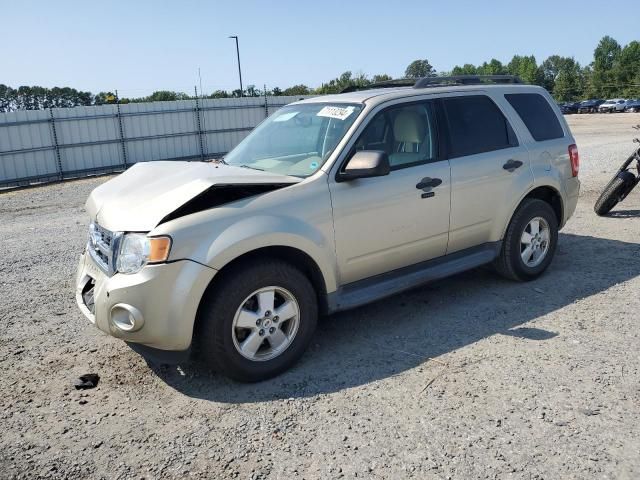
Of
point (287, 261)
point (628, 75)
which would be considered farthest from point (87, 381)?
point (628, 75)

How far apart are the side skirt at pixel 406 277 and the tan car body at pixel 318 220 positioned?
0.06 feet

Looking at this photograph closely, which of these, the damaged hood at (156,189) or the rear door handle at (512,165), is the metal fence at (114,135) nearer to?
the damaged hood at (156,189)

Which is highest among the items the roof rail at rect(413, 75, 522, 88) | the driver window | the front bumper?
the roof rail at rect(413, 75, 522, 88)

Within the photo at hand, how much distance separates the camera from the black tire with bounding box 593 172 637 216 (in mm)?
8164

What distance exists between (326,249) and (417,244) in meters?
0.96

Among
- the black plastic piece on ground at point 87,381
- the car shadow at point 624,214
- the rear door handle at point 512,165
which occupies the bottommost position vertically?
the black plastic piece on ground at point 87,381

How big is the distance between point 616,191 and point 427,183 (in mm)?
5062

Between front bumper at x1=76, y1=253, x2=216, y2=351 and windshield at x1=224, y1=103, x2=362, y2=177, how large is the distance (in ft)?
3.88

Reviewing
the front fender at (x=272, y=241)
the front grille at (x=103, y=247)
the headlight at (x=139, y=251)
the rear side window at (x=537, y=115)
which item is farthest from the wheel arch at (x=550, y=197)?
the front grille at (x=103, y=247)

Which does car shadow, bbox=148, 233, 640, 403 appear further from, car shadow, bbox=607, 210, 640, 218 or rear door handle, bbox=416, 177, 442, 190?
car shadow, bbox=607, 210, 640, 218

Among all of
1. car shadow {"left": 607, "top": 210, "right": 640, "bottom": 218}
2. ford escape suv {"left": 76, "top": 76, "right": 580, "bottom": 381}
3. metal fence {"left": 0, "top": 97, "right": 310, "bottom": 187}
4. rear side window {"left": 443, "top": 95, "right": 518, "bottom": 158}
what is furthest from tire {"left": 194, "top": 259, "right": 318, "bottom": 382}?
metal fence {"left": 0, "top": 97, "right": 310, "bottom": 187}

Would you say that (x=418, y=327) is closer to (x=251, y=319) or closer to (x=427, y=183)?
(x=427, y=183)

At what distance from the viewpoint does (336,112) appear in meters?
4.48

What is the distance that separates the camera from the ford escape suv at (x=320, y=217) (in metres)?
3.44
